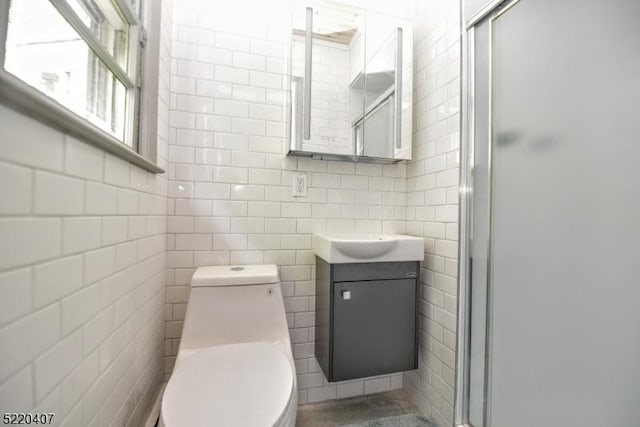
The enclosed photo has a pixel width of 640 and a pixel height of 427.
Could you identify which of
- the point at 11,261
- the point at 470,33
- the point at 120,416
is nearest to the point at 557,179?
the point at 470,33

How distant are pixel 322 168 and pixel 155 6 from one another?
1.12 meters

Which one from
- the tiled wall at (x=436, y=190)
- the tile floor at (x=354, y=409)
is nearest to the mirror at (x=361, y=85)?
the tiled wall at (x=436, y=190)

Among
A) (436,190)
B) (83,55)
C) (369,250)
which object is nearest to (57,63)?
(83,55)

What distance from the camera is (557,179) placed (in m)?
0.88

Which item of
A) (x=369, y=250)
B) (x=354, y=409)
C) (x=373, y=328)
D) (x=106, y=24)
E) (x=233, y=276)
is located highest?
(x=106, y=24)

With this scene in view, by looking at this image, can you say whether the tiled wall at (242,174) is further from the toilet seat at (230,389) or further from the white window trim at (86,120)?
the toilet seat at (230,389)

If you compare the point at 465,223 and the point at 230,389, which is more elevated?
the point at 465,223

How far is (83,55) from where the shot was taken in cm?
78

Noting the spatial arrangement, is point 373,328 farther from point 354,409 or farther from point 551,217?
point 551,217

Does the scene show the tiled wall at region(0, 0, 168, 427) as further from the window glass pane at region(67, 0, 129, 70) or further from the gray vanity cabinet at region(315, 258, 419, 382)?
the gray vanity cabinet at region(315, 258, 419, 382)

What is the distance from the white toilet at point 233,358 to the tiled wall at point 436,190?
2.70ft

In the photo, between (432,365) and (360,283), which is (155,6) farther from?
(432,365)

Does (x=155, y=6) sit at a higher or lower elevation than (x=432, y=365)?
higher

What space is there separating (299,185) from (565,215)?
1.18 meters
